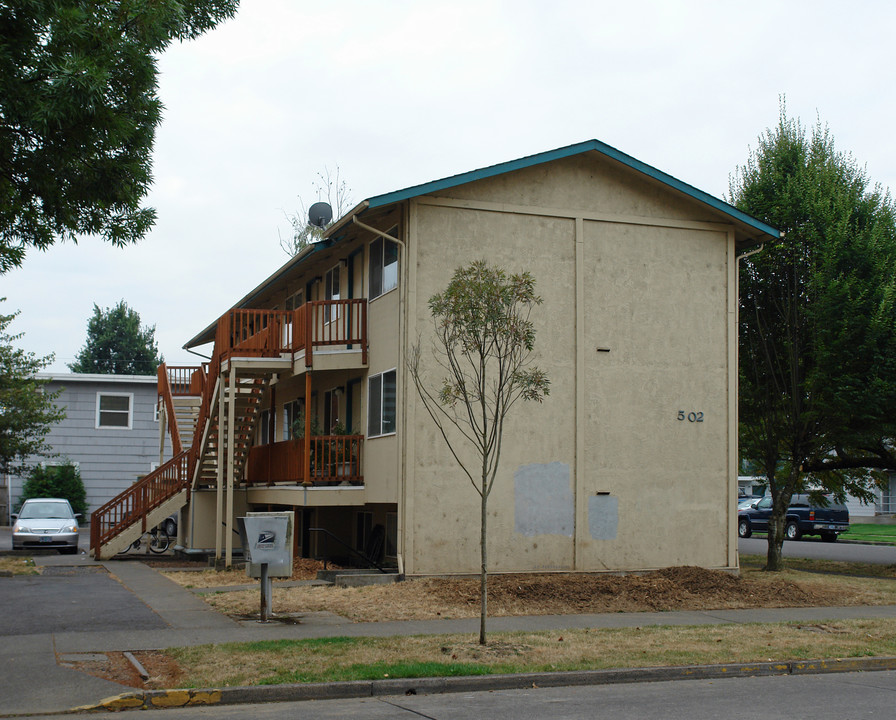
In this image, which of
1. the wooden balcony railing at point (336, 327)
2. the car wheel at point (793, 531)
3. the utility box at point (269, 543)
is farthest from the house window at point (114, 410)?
the utility box at point (269, 543)

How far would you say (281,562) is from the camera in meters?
13.4

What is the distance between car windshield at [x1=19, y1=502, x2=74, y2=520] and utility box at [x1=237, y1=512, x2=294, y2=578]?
660 inches

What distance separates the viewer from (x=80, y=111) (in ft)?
31.6

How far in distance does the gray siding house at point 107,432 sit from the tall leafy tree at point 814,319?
2466 centimetres

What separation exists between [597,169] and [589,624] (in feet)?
31.1

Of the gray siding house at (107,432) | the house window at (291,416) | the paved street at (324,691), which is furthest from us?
the gray siding house at (107,432)

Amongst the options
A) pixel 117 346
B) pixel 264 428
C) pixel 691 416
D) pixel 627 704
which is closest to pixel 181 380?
pixel 264 428

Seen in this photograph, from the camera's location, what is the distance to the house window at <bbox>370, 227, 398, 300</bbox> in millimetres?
19328

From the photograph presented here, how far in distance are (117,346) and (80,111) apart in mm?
68907

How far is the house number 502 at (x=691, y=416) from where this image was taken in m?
19.6

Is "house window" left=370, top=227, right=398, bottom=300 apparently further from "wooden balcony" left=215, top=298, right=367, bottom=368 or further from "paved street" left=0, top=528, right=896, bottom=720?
"paved street" left=0, top=528, right=896, bottom=720

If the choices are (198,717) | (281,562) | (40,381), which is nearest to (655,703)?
(198,717)

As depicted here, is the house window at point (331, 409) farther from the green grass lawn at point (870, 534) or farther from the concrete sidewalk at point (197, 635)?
the green grass lawn at point (870, 534)

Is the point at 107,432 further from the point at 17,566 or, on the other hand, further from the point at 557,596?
the point at 557,596
